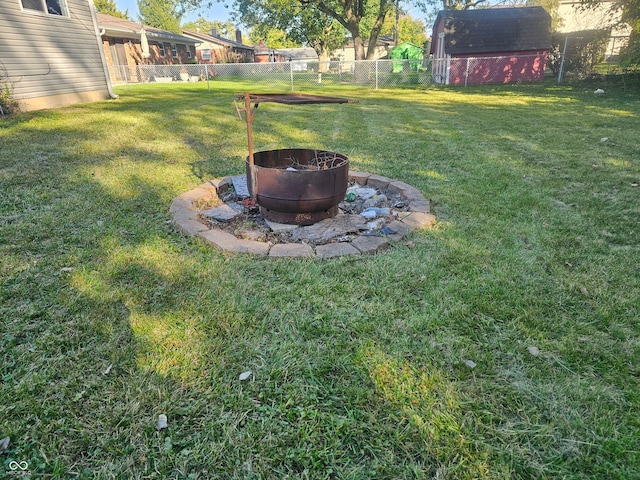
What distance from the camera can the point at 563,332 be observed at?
1827 millimetres

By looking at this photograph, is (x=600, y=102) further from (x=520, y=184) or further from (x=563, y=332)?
(x=563, y=332)

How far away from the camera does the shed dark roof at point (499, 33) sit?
A: 1758 cm

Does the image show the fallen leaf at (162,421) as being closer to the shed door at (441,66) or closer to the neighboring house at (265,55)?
the shed door at (441,66)

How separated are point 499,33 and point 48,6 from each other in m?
17.7

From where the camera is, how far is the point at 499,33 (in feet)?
58.4

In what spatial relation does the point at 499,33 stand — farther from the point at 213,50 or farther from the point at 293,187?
the point at 213,50

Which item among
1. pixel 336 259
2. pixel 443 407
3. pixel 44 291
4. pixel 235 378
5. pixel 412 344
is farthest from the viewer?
pixel 336 259

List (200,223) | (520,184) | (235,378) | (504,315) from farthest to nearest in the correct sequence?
(520,184)
(200,223)
(504,315)
(235,378)

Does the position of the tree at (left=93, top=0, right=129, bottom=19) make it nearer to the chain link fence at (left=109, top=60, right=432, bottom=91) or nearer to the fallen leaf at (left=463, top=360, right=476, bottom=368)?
the chain link fence at (left=109, top=60, right=432, bottom=91)

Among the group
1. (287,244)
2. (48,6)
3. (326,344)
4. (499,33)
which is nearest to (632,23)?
(499,33)

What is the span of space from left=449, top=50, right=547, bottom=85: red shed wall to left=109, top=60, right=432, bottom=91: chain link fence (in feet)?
5.24

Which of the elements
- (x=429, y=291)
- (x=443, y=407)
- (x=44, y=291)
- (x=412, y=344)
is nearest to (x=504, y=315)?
(x=429, y=291)

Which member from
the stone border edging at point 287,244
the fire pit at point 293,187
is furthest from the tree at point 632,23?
the fire pit at point 293,187

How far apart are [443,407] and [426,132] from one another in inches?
236
